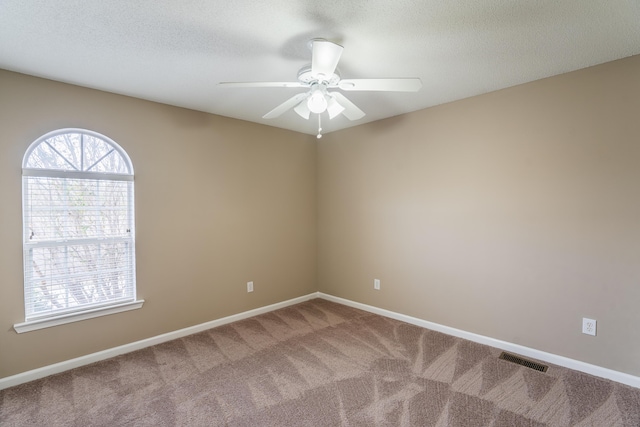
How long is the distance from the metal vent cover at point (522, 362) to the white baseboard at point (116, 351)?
8.44ft

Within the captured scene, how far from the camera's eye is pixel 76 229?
8.68 feet

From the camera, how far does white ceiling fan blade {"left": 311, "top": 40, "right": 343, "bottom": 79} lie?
1.71 meters

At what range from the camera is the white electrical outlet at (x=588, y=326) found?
2.43 metres

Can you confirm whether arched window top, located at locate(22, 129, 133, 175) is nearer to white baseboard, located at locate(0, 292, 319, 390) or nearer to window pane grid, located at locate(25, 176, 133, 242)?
window pane grid, located at locate(25, 176, 133, 242)

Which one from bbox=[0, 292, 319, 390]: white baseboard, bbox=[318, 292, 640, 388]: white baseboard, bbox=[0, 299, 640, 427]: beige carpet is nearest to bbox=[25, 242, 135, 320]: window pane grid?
bbox=[0, 292, 319, 390]: white baseboard

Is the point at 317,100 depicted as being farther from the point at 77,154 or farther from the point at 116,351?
the point at 116,351

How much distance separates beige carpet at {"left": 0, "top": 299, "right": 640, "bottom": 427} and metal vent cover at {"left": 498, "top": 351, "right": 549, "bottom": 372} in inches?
2.4

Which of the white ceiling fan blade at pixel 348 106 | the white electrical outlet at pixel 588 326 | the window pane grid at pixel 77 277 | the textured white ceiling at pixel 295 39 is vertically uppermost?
the textured white ceiling at pixel 295 39

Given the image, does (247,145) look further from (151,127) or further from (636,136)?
(636,136)

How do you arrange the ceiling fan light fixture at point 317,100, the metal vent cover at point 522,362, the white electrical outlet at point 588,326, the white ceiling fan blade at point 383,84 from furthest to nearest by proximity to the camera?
the metal vent cover at point 522,362, the white electrical outlet at point 588,326, the ceiling fan light fixture at point 317,100, the white ceiling fan blade at point 383,84

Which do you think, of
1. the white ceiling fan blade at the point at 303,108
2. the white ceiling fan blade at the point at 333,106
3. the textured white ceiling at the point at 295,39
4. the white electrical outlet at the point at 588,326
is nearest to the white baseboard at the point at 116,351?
the textured white ceiling at the point at 295,39

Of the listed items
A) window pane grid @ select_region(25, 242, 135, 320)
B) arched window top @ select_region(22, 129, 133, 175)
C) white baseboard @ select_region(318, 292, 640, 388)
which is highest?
arched window top @ select_region(22, 129, 133, 175)

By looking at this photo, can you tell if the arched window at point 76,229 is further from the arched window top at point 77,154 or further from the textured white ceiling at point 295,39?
the textured white ceiling at point 295,39

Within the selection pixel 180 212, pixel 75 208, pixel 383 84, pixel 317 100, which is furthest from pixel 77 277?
pixel 383 84
